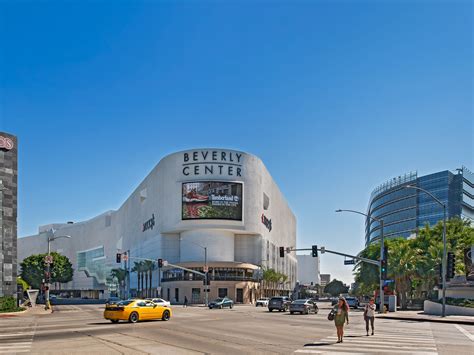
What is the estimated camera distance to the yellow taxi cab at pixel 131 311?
34469 mm

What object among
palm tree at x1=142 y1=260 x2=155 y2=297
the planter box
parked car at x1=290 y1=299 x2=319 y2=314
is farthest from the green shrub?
palm tree at x1=142 y1=260 x2=155 y2=297

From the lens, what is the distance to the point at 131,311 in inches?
1363

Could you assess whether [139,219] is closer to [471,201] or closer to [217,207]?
[217,207]

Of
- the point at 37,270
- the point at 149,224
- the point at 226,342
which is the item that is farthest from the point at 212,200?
the point at 226,342

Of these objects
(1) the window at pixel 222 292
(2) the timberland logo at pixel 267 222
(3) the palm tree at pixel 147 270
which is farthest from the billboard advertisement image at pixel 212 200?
(3) the palm tree at pixel 147 270

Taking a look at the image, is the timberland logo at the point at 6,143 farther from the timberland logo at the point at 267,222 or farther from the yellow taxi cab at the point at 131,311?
the timberland logo at the point at 267,222

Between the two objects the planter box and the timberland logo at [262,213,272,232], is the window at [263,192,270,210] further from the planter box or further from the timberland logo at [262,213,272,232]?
the planter box

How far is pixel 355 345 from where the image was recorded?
22547 mm

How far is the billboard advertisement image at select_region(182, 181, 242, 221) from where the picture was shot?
123438mm

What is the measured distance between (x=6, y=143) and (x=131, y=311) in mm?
35173

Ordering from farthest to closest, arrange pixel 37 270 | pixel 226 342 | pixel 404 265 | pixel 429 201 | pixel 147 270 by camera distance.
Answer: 1. pixel 429 201
2. pixel 37 270
3. pixel 147 270
4. pixel 404 265
5. pixel 226 342

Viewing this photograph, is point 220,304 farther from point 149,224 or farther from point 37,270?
point 37,270

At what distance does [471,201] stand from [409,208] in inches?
688

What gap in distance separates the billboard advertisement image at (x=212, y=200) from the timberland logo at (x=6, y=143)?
6313 centimetres
